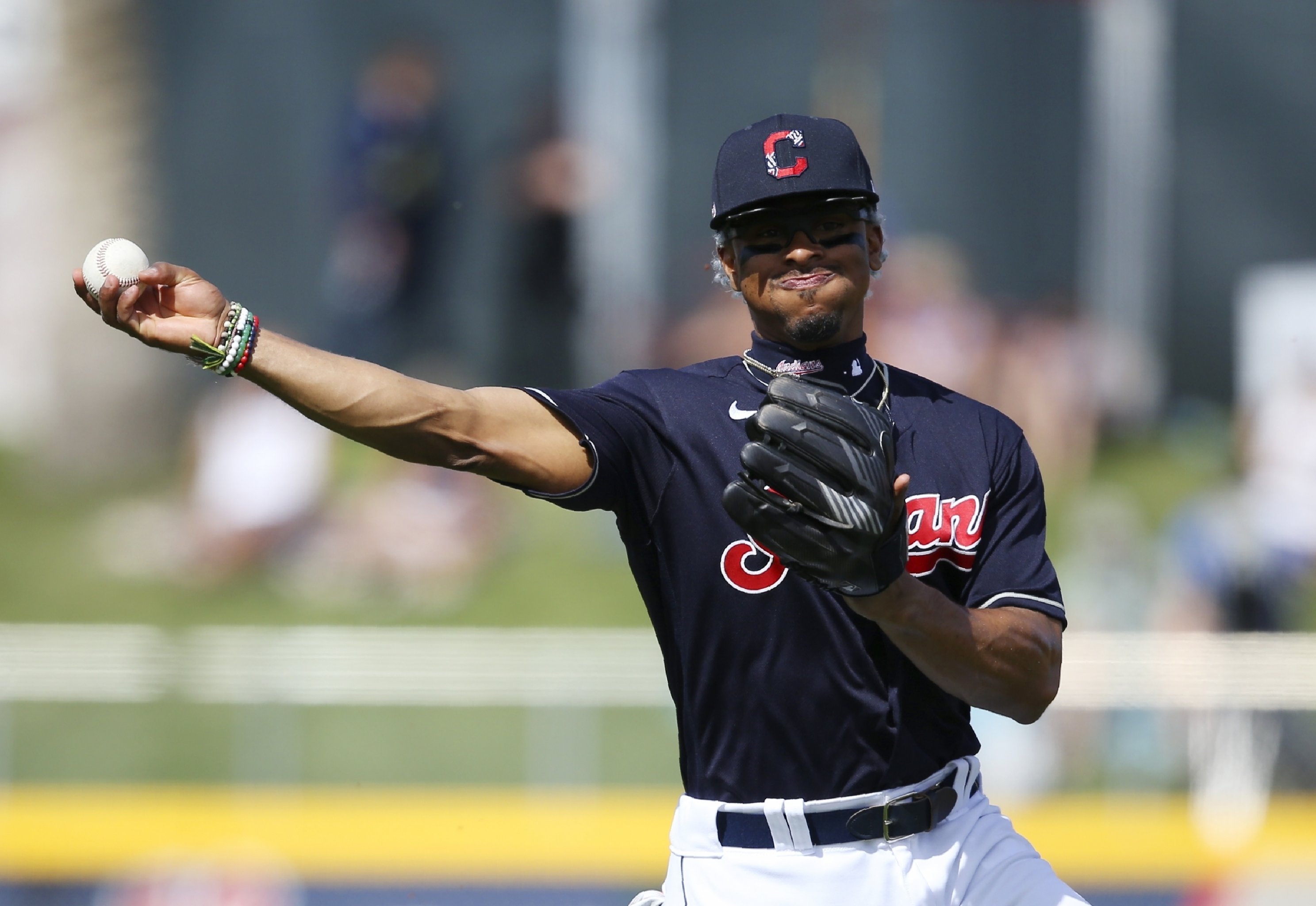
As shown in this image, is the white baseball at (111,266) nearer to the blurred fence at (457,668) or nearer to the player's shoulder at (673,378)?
the player's shoulder at (673,378)

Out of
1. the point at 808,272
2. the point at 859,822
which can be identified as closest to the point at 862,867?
the point at 859,822

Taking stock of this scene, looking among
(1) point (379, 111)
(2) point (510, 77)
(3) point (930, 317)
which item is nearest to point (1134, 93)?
(3) point (930, 317)

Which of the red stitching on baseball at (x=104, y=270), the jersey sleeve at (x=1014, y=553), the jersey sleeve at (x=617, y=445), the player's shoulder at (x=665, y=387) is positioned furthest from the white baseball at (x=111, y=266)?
the jersey sleeve at (x=1014, y=553)

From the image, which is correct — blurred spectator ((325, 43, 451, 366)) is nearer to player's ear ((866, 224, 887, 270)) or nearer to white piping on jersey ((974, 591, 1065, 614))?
player's ear ((866, 224, 887, 270))

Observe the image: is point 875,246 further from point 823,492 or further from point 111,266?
point 111,266

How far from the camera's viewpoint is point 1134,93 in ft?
36.0

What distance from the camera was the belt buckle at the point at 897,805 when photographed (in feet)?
9.91

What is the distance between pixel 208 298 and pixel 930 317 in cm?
733

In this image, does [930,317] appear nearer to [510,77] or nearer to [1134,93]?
[1134,93]

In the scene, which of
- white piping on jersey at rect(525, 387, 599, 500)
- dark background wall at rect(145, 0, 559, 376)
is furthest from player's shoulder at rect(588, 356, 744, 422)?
dark background wall at rect(145, 0, 559, 376)

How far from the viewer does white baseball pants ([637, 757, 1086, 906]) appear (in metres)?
3.02

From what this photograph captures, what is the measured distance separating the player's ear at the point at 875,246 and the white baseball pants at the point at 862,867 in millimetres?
1031

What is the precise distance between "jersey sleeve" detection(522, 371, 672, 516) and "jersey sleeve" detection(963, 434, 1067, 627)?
650mm

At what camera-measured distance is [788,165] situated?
10.0ft
